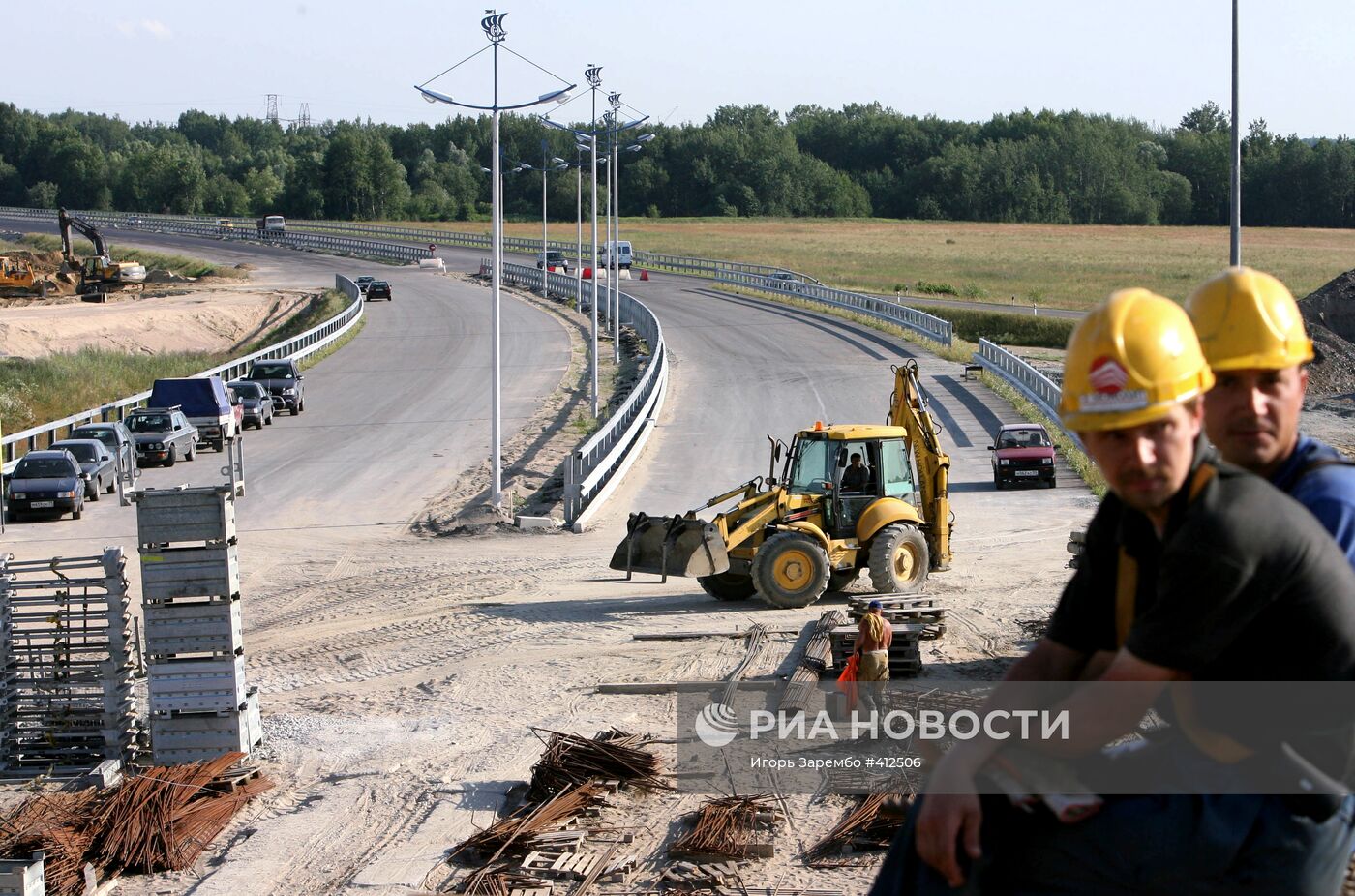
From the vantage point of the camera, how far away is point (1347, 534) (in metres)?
2.93

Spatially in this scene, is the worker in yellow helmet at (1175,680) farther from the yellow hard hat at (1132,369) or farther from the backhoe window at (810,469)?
the backhoe window at (810,469)

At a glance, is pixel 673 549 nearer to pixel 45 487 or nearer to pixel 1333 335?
pixel 45 487

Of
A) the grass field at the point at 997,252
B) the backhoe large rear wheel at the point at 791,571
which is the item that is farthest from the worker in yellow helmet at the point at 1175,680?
the grass field at the point at 997,252

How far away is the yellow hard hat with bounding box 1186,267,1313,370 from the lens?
3057 millimetres

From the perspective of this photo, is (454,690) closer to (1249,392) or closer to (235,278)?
(1249,392)

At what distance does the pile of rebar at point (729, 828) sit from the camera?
10.1 metres

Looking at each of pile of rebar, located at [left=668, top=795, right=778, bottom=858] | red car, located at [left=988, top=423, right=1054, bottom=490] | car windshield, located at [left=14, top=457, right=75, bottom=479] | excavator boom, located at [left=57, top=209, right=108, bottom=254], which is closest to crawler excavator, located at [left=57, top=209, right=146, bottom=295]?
excavator boom, located at [left=57, top=209, right=108, bottom=254]

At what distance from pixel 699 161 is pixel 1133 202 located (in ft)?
173

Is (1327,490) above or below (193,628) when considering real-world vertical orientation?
above

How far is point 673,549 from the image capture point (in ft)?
62.8

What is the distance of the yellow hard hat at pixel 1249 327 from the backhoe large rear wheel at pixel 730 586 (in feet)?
56.4

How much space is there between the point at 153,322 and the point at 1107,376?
225ft

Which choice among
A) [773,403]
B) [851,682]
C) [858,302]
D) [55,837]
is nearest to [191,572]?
[55,837]

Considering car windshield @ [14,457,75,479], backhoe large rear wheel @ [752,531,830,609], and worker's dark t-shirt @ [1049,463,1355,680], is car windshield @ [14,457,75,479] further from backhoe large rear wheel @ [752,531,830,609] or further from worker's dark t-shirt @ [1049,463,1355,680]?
worker's dark t-shirt @ [1049,463,1355,680]
